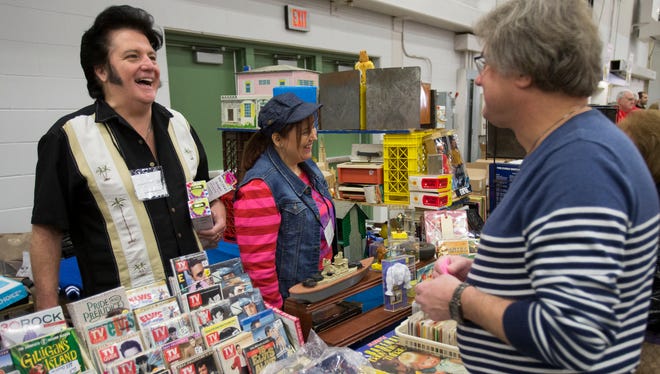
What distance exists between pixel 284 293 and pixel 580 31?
1616mm

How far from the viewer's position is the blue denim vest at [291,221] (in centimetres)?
198

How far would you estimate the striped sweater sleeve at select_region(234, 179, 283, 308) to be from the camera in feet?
6.27

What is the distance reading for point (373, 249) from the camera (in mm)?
2355

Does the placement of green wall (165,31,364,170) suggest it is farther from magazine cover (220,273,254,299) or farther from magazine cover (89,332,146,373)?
magazine cover (89,332,146,373)

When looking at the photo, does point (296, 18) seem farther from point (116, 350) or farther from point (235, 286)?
point (116, 350)

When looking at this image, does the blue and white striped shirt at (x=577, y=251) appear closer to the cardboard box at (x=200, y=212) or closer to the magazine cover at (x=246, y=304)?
the magazine cover at (x=246, y=304)

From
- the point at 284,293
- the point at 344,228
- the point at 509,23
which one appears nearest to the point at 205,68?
the point at 344,228

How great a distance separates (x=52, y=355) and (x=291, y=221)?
1093mm

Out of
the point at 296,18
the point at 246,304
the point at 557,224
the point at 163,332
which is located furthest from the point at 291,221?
the point at 296,18

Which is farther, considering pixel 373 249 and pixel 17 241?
pixel 17 241

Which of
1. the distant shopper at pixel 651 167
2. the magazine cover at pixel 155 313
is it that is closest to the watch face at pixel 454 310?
the magazine cover at pixel 155 313

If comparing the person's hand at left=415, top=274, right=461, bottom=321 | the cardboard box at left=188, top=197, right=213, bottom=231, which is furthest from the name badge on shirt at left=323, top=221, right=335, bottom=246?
the person's hand at left=415, top=274, right=461, bottom=321

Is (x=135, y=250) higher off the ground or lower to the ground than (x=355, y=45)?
lower

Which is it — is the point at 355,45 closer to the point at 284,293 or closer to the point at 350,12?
the point at 350,12
